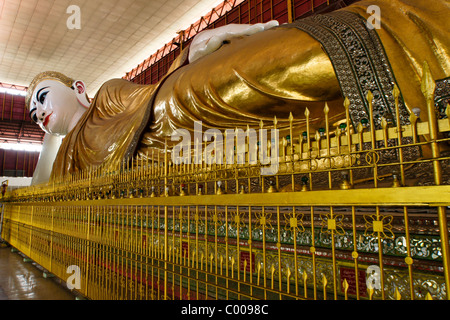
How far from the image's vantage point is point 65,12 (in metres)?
6.22

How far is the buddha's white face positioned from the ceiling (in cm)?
150

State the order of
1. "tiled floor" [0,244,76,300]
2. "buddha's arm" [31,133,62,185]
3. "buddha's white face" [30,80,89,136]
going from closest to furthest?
1. "tiled floor" [0,244,76,300]
2. "buddha's white face" [30,80,89,136]
3. "buddha's arm" [31,133,62,185]

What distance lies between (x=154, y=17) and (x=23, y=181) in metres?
8.39

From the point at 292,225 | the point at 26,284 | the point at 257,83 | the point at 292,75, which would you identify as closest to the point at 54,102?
the point at 26,284

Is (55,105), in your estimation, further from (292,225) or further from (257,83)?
(292,225)

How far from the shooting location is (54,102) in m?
5.87

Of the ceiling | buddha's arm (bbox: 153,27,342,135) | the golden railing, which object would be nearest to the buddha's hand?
buddha's arm (bbox: 153,27,342,135)

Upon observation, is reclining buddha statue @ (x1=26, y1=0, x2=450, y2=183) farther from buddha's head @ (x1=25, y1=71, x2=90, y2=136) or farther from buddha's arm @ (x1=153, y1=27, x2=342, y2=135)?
buddha's head @ (x1=25, y1=71, x2=90, y2=136)

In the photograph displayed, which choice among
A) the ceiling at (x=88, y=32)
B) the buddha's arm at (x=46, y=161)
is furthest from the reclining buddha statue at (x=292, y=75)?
the buddha's arm at (x=46, y=161)

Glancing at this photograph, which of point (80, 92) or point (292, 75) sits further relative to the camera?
point (80, 92)

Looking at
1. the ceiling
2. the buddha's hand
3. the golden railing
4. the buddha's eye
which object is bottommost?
the golden railing

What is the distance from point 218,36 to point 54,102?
4.07 metres

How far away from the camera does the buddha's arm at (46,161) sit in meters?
7.32

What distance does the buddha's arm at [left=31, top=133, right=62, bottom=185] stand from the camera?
7320mm
